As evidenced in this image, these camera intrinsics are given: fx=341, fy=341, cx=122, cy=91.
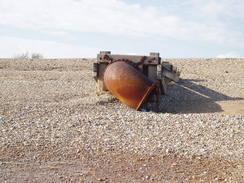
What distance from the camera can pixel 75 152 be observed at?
4527 millimetres

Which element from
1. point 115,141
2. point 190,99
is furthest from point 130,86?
point 190,99

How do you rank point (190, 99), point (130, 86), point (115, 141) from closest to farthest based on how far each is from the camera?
point (115, 141) → point (130, 86) → point (190, 99)

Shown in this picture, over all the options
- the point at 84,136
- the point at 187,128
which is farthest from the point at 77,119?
the point at 187,128

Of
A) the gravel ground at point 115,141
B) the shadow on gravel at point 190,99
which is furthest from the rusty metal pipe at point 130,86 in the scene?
the shadow on gravel at point 190,99

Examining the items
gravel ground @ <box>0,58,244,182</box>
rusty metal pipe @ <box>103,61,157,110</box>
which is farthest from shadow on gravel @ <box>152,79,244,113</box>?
rusty metal pipe @ <box>103,61,157,110</box>

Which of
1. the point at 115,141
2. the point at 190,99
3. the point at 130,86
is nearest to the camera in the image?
the point at 115,141

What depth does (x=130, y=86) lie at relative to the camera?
715 cm

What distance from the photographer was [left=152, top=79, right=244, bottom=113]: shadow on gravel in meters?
8.09

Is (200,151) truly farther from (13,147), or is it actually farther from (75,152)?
(13,147)

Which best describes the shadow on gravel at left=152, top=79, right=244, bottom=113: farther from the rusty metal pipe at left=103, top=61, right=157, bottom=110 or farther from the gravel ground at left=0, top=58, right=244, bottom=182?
the rusty metal pipe at left=103, top=61, right=157, bottom=110

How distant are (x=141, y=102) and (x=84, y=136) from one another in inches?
89.0

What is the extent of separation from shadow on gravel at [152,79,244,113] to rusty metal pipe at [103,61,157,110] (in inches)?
33.1

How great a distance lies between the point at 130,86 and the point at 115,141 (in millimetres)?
2367

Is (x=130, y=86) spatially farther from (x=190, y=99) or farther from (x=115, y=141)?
(x=190, y=99)
